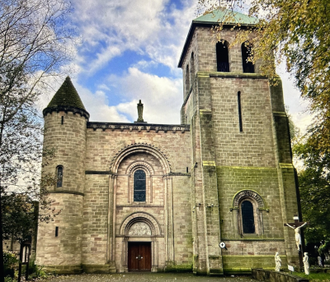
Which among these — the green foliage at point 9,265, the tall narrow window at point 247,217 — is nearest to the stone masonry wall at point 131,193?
the tall narrow window at point 247,217

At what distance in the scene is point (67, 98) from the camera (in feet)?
79.9

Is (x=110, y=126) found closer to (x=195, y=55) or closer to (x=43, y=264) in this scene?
(x=195, y=55)

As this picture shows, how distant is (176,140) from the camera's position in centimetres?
2542

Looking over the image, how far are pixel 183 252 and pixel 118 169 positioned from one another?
6.64 metres

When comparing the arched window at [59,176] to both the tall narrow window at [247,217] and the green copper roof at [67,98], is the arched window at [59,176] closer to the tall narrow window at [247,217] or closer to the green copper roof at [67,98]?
the green copper roof at [67,98]

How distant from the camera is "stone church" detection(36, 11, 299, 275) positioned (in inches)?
841

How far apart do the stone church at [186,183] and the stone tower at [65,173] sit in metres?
0.06

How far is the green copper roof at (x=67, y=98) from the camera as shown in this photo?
24.0 m

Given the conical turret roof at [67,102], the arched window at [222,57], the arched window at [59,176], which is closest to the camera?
the arched window at [59,176]

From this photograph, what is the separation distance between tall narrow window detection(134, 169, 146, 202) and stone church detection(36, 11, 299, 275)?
66 millimetres

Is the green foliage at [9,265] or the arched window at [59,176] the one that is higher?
the arched window at [59,176]

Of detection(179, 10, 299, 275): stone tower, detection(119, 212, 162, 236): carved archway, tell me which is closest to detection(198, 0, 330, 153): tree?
detection(179, 10, 299, 275): stone tower

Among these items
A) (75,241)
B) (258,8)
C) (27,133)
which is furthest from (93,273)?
(258,8)

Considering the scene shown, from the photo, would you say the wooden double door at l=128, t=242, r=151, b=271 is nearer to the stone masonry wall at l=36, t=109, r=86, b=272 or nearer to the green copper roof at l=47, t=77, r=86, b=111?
the stone masonry wall at l=36, t=109, r=86, b=272
